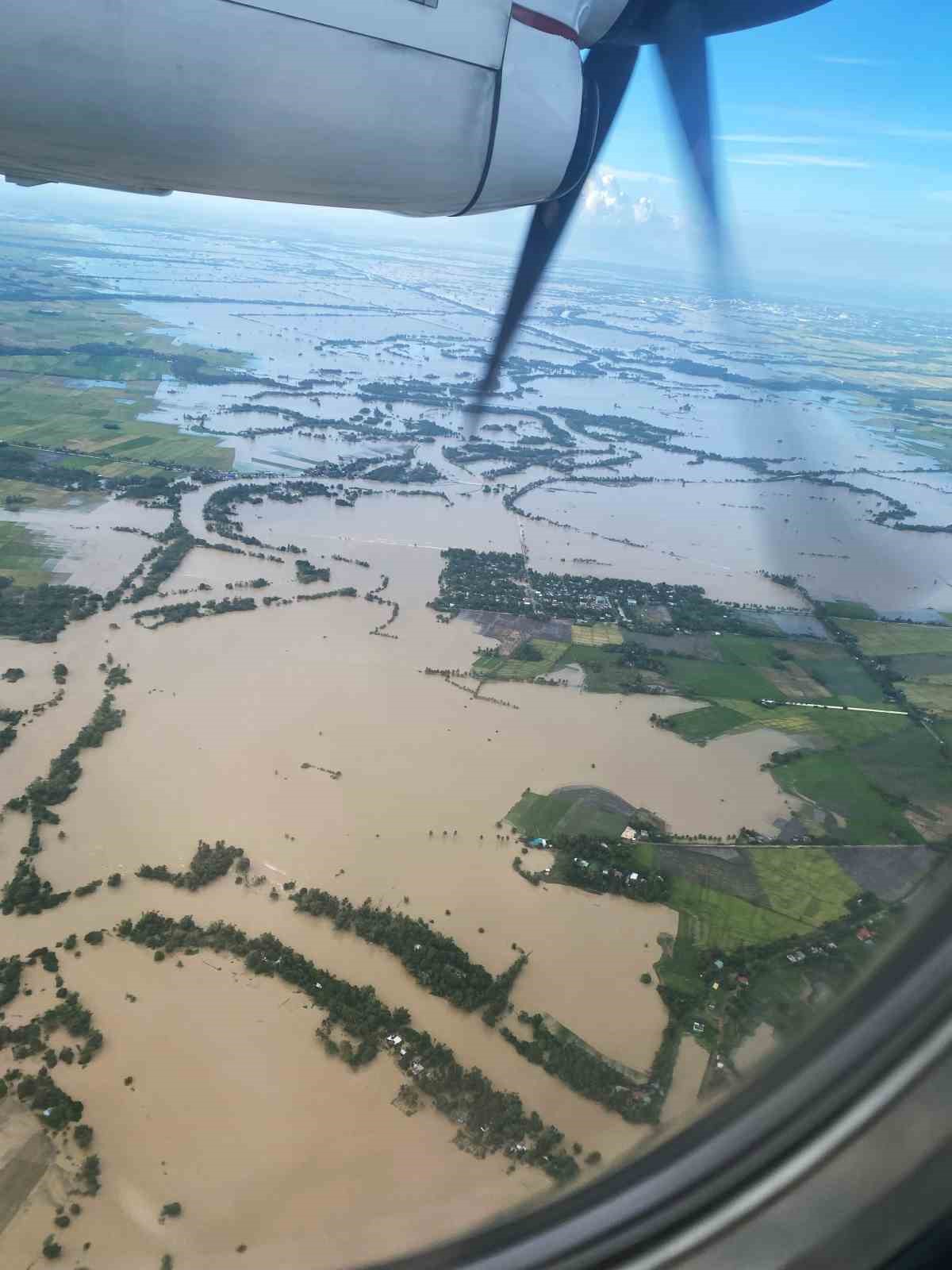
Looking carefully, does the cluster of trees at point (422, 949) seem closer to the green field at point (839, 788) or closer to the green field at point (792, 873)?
the green field at point (792, 873)

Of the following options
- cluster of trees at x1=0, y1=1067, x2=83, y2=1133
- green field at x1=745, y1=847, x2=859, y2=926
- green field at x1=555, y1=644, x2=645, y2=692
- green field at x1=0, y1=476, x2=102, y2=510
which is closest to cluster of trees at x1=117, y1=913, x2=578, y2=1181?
cluster of trees at x1=0, y1=1067, x2=83, y2=1133

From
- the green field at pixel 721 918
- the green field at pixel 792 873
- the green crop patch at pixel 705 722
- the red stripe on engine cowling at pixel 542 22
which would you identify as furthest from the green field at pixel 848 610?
the red stripe on engine cowling at pixel 542 22

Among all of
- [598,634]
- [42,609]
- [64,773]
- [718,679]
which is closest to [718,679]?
[718,679]

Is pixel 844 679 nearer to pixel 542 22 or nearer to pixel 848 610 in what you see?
pixel 848 610

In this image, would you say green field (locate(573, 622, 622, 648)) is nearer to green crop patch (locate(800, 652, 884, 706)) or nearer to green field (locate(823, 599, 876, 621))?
green crop patch (locate(800, 652, 884, 706))

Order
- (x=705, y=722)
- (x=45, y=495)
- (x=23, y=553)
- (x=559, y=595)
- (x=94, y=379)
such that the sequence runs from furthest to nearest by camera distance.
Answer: (x=94, y=379) → (x=45, y=495) → (x=559, y=595) → (x=23, y=553) → (x=705, y=722)

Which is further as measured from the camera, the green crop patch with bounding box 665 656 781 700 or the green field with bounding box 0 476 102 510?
the green field with bounding box 0 476 102 510
